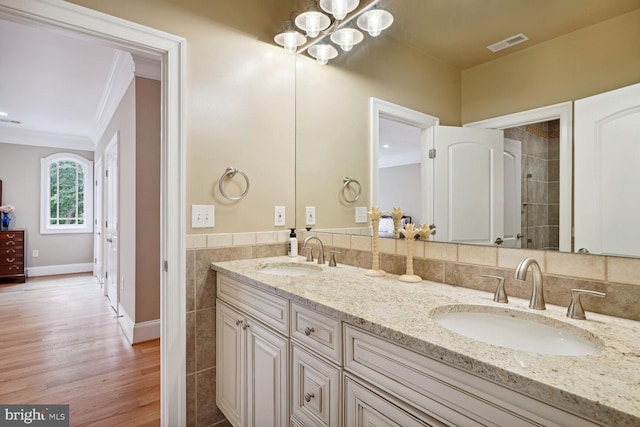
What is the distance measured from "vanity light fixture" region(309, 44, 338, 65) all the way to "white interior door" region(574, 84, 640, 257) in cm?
143

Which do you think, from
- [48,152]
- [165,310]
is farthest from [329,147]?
[48,152]

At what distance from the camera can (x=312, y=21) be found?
1898mm

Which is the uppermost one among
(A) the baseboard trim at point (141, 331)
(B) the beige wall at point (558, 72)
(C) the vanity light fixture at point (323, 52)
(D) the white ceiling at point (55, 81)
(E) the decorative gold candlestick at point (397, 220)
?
(D) the white ceiling at point (55, 81)

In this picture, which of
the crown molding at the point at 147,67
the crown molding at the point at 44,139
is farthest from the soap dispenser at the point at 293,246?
the crown molding at the point at 44,139

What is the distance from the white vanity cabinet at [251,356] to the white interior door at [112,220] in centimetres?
275

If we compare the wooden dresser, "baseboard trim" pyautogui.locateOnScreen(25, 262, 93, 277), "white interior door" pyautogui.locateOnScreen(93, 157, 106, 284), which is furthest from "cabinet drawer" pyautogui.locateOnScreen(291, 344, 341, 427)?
"baseboard trim" pyautogui.locateOnScreen(25, 262, 93, 277)

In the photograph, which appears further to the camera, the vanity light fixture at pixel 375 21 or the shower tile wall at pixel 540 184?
the vanity light fixture at pixel 375 21

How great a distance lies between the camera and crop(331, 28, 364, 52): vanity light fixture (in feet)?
6.20

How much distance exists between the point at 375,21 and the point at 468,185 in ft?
3.40

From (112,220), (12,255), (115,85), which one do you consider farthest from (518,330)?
(12,255)

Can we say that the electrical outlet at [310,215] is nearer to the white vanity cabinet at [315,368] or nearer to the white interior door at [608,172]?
Result: the white vanity cabinet at [315,368]

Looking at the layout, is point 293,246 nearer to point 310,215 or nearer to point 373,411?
point 310,215

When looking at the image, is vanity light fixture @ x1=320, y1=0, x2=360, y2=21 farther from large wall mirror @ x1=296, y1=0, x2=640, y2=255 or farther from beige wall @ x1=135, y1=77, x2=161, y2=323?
beige wall @ x1=135, y1=77, x2=161, y2=323

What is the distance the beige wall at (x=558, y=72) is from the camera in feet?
3.12
